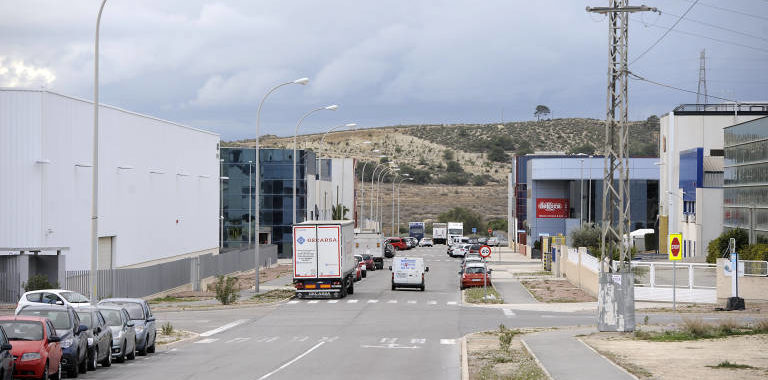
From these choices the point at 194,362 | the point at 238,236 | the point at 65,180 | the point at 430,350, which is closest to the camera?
the point at 194,362

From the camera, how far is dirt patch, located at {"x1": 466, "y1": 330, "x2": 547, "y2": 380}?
763 inches

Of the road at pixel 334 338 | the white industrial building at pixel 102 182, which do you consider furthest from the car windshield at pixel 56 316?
the white industrial building at pixel 102 182

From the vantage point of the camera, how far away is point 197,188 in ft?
232

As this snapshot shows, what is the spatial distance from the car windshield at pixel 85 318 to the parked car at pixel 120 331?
4.21ft

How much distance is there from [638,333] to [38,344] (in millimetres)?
16908

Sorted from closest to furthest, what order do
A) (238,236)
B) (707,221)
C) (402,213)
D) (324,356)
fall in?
(324,356) → (707,221) → (238,236) → (402,213)

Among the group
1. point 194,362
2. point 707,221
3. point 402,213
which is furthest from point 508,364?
point 402,213

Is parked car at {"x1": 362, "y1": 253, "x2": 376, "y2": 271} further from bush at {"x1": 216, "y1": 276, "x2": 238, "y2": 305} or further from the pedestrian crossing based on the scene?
bush at {"x1": 216, "y1": 276, "x2": 238, "y2": 305}

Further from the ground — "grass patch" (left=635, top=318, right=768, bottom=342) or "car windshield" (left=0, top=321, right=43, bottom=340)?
"car windshield" (left=0, top=321, right=43, bottom=340)

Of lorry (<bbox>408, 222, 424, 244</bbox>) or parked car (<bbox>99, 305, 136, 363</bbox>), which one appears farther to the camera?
lorry (<bbox>408, 222, 424, 244</bbox>)

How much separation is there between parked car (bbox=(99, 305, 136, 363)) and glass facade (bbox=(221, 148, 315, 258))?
69.8 metres

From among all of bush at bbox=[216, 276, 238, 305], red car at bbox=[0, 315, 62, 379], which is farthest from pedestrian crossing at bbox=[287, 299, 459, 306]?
red car at bbox=[0, 315, 62, 379]

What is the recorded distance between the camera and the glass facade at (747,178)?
60469mm

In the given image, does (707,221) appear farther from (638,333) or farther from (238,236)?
(638,333)
